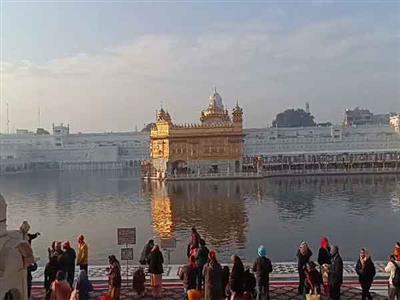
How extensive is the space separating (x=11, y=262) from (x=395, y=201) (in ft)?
89.7

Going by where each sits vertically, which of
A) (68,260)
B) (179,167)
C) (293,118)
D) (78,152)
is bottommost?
(68,260)

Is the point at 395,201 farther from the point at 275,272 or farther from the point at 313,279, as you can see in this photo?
the point at 313,279

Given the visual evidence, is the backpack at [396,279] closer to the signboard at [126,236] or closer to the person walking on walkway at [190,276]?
the person walking on walkway at [190,276]

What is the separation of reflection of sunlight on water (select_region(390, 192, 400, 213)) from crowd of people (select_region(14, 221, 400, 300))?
16.5 m

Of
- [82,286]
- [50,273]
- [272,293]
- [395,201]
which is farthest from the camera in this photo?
[395,201]

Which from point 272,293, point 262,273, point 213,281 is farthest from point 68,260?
point 272,293

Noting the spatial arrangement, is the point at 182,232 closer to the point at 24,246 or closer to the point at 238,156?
the point at 24,246

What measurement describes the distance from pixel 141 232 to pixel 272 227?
5161 mm

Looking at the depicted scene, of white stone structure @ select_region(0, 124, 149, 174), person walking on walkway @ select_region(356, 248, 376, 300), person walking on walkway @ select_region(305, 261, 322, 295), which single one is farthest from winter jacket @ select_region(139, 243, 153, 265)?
white stone structure @ select_region(0, 124, 149, 174)

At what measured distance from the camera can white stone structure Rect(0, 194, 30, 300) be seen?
543 cm

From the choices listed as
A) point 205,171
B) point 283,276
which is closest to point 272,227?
point 283,276

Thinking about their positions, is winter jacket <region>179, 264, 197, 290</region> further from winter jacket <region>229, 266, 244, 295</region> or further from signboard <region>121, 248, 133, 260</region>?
signboard <region>121, 248, 133, 260</region>

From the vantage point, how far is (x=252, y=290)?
29.9 ft

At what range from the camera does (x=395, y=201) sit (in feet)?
97.5
